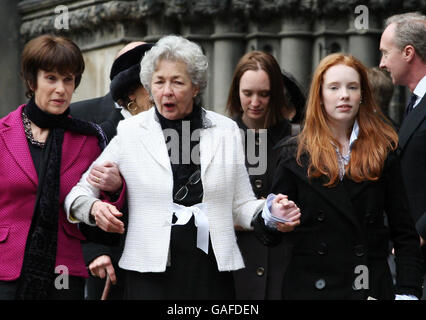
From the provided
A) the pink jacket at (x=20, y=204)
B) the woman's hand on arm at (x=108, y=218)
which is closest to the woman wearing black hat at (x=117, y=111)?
the pink jacket at (x=20, y=204)

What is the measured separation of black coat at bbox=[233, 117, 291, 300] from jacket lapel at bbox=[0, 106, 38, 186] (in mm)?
1422

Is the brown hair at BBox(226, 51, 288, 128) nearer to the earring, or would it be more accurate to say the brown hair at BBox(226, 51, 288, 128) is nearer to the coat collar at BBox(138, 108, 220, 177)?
the earring

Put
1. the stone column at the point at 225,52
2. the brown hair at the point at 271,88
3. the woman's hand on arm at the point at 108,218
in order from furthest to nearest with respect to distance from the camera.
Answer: the stone column at the point at 225,52 < the brown hair at the point at 271,88 < the woman's hand on arm at the point at 108,218

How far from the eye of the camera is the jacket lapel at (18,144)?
4.19 m

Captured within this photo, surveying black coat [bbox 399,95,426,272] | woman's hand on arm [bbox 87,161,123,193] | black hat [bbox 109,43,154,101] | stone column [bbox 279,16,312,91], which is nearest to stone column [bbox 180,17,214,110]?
stone column [bbox 279,16,312,91]

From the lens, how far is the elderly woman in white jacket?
4133 millimetres

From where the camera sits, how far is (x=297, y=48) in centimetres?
811

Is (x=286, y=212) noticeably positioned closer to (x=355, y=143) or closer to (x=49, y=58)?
(x=355, y=143)

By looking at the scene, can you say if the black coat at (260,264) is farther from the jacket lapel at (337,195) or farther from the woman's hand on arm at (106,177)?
the woman's hand on arm at (106,177)

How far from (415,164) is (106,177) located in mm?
1582

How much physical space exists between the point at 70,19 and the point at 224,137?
19.5 ft

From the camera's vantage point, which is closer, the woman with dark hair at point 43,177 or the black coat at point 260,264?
the woman with dark hair at point 43,177

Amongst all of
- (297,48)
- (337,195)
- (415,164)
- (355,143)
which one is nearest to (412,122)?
(415,164)

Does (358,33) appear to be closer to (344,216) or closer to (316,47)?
(316,47)
